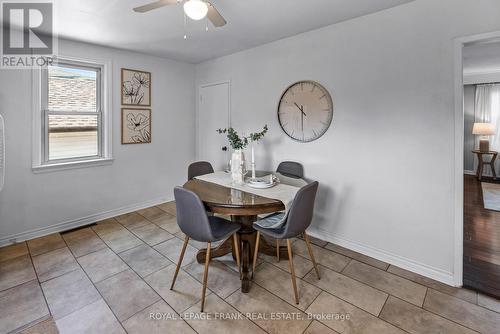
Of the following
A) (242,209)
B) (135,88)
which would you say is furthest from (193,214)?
(135,88)

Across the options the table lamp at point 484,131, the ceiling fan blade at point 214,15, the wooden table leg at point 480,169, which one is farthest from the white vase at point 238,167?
the table lamp at point 484,131

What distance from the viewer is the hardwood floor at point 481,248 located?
7.00 feet

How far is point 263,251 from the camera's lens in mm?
2627

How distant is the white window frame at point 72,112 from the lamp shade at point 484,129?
24.7ft

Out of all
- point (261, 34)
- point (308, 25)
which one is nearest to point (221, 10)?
point (261, 34)

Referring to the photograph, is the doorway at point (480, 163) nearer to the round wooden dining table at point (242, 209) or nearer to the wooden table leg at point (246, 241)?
the round wooden dining table at point (242, 209)

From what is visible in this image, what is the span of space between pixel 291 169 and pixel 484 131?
5.51 m

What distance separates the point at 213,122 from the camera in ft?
14.0

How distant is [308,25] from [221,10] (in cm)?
97

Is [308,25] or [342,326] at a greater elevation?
[308,25]

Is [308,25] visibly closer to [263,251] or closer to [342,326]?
[263,251]

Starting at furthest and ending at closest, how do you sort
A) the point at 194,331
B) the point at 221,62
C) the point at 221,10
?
the point at 221,62, the point at 221,10, the point at 194,331

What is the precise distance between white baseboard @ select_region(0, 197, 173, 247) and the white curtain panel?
24.4 ft

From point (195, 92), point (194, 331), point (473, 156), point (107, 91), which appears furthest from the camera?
point (473, 156)
